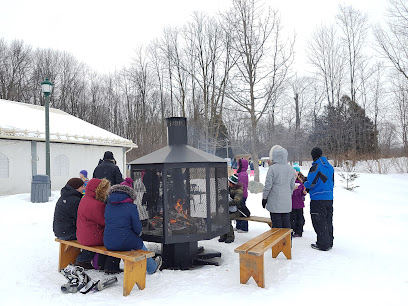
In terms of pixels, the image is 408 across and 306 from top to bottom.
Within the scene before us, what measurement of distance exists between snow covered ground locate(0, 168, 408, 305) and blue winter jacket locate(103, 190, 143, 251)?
549 millimetres

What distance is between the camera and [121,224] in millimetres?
3766

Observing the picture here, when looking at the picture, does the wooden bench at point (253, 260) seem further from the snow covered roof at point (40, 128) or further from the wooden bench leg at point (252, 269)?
the snow covered roof at point (40, 128)

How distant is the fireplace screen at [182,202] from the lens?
14.2 ft

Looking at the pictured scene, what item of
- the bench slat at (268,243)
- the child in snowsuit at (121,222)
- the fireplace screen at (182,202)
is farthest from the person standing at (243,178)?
the child in snowsuit at (121,222)

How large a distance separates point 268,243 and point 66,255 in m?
2.99

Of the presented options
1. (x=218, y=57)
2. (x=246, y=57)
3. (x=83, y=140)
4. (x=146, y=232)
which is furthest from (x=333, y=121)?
(x=146, y=232)

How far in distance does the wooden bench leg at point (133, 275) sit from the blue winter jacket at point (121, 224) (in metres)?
0.28

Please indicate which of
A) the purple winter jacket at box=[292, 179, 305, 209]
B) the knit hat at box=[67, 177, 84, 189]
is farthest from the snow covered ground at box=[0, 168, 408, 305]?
the knit hat at box=[67, 177, 84, 189]

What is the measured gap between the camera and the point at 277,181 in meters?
5.20

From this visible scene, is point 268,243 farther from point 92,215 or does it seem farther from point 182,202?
point 92,215

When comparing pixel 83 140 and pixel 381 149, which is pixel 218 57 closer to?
pixel 83 140

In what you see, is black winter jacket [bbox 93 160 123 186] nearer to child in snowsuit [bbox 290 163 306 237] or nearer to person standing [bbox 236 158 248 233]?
person standing [bbox 236 158 248 233]

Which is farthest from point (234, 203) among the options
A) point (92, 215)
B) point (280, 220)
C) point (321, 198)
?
point (92, 215)

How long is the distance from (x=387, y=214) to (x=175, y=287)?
7654mm
